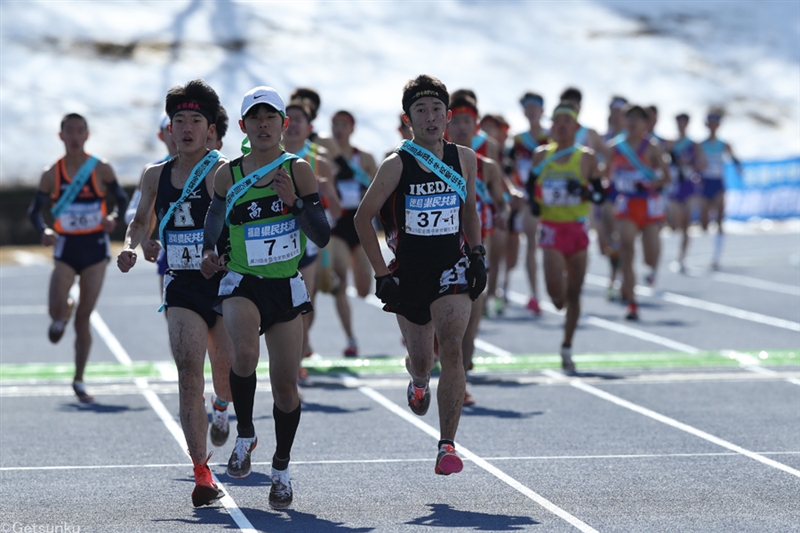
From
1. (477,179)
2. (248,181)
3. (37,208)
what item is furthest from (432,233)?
(37,208)

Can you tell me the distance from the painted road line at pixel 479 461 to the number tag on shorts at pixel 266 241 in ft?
6.08

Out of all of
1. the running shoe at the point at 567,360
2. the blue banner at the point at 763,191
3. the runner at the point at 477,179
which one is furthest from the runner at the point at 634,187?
the blue banner at the point at 763,191

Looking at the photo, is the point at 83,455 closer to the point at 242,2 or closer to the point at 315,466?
the point at 315,466

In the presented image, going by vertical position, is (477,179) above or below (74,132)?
below

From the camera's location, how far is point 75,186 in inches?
464

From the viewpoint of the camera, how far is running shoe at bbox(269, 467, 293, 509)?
7.37 metres

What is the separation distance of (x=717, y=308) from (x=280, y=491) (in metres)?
12.1

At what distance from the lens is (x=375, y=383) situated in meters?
12.6

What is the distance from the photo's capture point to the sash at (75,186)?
464 inches

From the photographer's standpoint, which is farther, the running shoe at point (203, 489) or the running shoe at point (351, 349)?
the running shoe at point (351, 349)

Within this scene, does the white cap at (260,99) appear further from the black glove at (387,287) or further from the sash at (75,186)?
the sash at (75,186)

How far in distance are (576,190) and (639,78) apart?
123ft

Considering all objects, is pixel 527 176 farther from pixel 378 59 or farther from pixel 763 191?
pixel 378 59

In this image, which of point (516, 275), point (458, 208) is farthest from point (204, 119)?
point (516, 275)
